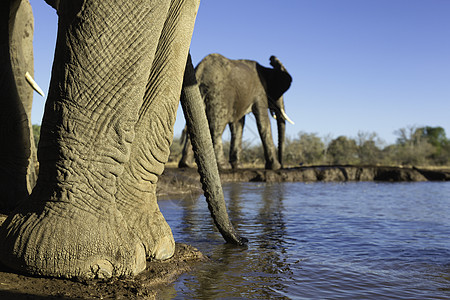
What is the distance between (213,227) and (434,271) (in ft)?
5.70

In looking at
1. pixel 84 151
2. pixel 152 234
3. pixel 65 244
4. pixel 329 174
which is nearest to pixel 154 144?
pixel 152 234

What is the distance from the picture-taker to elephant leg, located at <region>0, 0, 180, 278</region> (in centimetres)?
179

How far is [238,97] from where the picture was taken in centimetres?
1137

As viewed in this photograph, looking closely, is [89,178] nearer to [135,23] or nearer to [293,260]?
[135,23]

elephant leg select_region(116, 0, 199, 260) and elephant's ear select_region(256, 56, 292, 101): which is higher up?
elephant's ear select_region(256, 56, 292, 101)

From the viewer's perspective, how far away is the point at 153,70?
2.40 metres

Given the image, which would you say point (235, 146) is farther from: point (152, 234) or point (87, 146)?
point (87, 146)

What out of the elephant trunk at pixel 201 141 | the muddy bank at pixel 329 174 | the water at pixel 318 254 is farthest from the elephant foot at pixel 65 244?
the muddy bank at pixel 329 174

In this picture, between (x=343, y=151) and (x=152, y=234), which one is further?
(x=343, y=151)

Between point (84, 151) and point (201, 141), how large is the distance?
987mm

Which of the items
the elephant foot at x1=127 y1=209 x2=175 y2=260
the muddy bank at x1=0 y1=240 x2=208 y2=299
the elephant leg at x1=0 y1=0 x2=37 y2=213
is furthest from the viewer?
the elephant leg at x1=0 y1=0 x2=37 y2=213

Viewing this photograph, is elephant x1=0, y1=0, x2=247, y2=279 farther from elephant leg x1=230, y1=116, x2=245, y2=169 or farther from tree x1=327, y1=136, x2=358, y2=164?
tree x1=327, y1=136, x2=358, y2=164

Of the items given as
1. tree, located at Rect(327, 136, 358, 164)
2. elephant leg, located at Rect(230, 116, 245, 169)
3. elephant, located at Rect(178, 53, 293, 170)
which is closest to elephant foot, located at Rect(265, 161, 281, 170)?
elephant, located at Rect(178, 53, 293, 170)

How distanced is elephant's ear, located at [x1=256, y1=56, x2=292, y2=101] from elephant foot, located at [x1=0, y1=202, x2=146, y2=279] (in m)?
11.1
